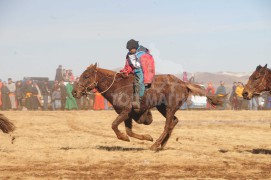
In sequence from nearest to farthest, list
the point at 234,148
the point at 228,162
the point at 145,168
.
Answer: the point at 145,168 < the point at 228,162 < the point at 234,148

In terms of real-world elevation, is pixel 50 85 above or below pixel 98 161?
above

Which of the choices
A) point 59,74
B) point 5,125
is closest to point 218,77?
point 59,74

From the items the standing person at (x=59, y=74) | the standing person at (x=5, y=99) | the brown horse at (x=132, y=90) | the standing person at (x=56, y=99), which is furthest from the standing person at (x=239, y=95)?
the brown horse at (x=132, y=90)

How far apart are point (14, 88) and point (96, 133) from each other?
53.2 feet

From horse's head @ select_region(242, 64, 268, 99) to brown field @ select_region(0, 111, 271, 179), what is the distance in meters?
1.32

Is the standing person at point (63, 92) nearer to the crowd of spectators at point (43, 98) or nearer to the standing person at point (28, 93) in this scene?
the crowd of spectators at point (43, 98)

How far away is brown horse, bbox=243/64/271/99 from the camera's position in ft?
38.4

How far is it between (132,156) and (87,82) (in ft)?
6.95

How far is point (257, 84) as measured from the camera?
1173 centimetres

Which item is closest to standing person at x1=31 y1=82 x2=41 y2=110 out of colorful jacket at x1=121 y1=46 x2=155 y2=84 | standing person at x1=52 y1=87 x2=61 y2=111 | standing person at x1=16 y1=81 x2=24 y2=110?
standing person at x1=16 y1=81 x2=24 y2=110

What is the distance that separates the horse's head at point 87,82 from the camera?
40.4 feet

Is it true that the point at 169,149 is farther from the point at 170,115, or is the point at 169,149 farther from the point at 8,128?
the point at 8,128

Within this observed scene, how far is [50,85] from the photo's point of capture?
112ft

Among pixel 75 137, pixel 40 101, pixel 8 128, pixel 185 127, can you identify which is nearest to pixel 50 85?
pixel 40 101
